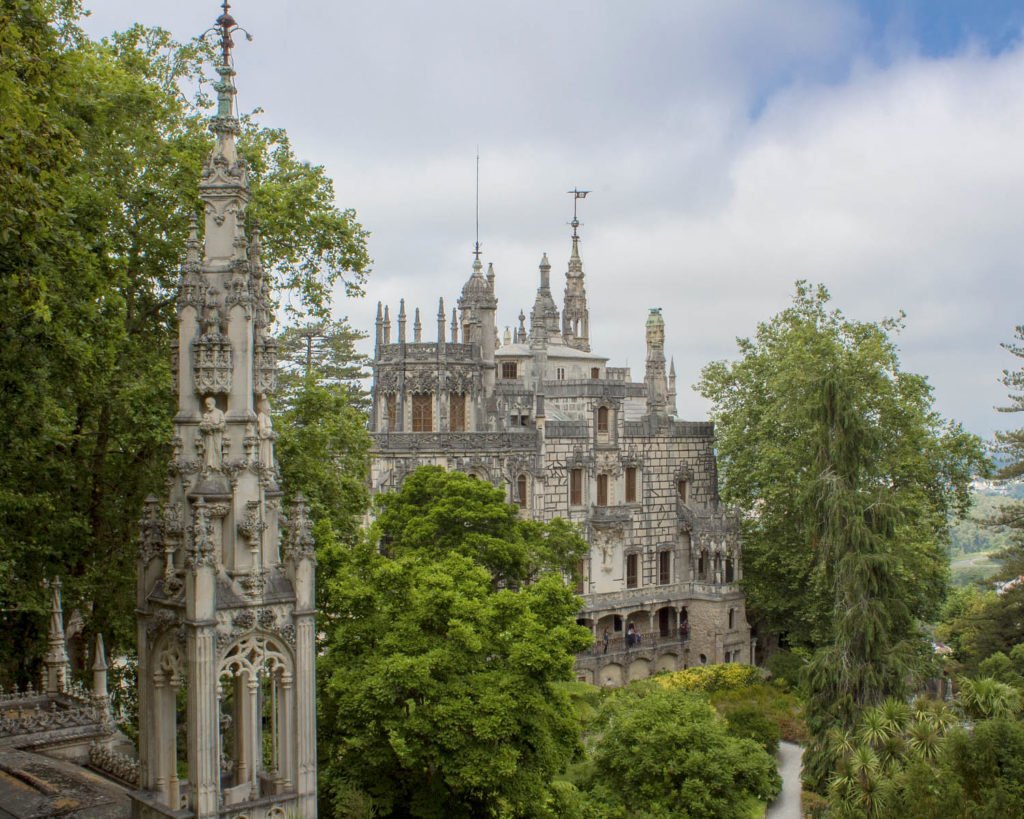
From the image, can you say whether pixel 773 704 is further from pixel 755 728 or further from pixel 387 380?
pixel 387 380

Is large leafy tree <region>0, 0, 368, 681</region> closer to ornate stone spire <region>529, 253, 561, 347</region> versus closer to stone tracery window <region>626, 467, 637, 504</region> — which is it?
stone tracery window <region>626, 467, 637, 504</region>

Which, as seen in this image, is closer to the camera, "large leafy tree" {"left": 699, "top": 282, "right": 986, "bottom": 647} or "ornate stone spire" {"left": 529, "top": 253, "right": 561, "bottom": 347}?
"large leafy tree" {"left": 699, "top": 282, "right": 986, "bottom": 647}

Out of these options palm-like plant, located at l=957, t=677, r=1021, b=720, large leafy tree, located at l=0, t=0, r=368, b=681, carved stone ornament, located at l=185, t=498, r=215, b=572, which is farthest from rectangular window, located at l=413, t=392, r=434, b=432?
carved stone ornament, located at l=185, t=498, r=215, b=572

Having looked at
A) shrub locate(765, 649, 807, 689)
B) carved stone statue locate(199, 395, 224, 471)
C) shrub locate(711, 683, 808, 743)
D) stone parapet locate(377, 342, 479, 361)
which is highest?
stone parapet locate(377, 342, 479, 361)

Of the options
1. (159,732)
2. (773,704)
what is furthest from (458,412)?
(159,732)

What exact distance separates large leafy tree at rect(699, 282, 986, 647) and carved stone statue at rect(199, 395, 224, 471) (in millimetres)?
26027

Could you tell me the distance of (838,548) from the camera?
30125mm

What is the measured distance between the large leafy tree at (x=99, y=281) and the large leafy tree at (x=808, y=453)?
19479mm

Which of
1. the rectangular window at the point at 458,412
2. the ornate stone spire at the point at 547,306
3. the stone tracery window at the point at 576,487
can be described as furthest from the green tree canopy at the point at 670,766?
the ornate stone spire at the point at 547,306

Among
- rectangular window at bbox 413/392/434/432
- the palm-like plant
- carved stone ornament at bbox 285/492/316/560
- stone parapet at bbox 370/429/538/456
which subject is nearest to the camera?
carved stone ornament at bbox 285/492/316/560

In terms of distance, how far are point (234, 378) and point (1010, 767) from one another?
44.2 ft

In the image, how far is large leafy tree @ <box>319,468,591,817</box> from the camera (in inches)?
747

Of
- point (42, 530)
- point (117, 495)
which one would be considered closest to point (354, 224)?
point (117, 495)

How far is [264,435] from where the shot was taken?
1320 cm
